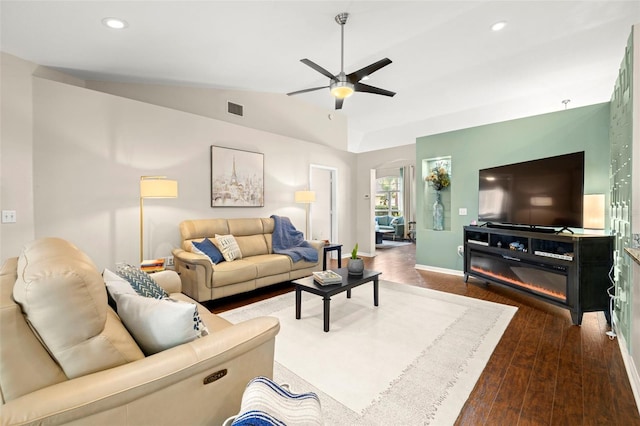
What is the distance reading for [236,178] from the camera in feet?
15.3

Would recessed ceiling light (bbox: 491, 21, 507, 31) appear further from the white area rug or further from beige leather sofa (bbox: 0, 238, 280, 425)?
beige leather sofa (bbox: 0, 238, 280, 425)

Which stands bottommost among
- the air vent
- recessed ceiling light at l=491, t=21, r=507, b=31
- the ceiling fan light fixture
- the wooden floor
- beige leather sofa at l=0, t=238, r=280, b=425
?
the wooden floor

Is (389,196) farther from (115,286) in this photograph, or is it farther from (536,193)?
(115,286)

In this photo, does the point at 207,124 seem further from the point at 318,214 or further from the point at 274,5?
the point at 318,214

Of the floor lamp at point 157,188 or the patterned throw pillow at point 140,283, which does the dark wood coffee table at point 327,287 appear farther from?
the floor lamp at point 157,188

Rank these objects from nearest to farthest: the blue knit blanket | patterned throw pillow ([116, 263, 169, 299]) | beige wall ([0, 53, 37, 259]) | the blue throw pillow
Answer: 1. patterned throw pillow ([116, 263, 169, 299])
2. beige wall ([0, 53, 37, 259])
3. the blue throw pillow
4. the blue knit blanket

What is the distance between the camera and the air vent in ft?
16.1

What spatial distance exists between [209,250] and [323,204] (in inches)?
128

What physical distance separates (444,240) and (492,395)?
3.48 metres

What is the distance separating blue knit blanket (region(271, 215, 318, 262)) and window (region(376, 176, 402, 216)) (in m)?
6.62

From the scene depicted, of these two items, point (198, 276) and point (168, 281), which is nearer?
point (168, 281)

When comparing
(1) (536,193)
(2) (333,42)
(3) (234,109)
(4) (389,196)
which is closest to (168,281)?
(2) (333,42)

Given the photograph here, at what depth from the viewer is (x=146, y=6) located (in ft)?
7.84

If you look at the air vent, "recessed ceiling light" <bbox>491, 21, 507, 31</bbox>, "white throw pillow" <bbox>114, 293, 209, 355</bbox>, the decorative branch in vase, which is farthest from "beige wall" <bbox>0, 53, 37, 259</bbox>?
the decorative branch in vase
